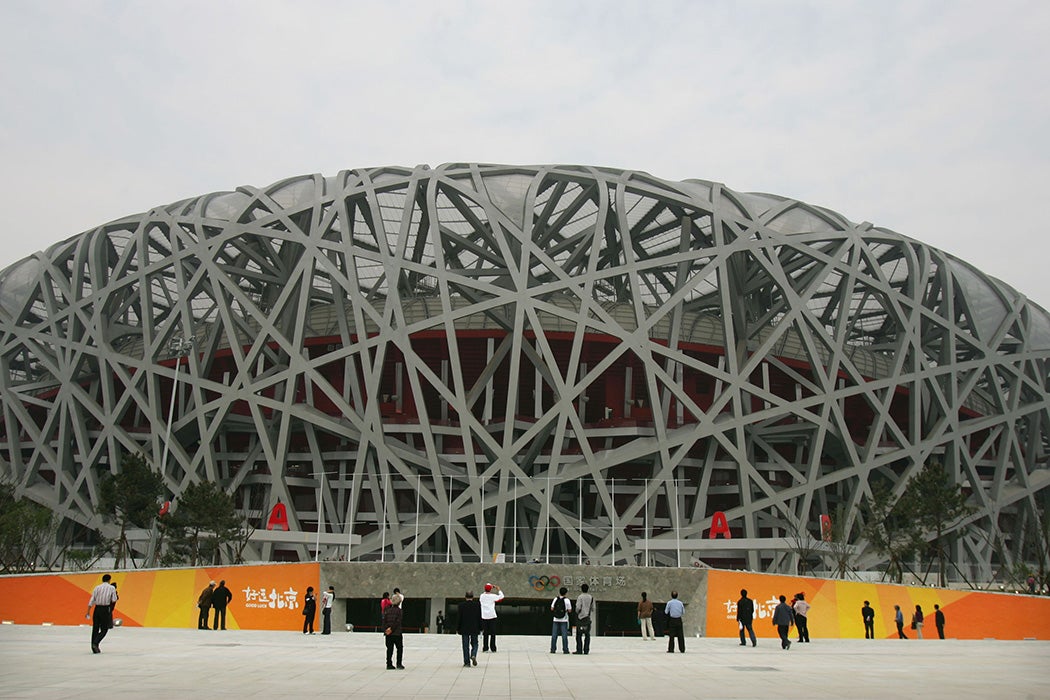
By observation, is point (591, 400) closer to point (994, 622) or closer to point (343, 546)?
point (343, 546)

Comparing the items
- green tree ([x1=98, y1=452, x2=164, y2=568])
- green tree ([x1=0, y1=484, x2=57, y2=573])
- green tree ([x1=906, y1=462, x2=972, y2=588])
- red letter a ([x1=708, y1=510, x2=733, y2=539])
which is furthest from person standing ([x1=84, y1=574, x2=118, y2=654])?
green tree ([x1=906, y1=462, x2=972, y2=588])

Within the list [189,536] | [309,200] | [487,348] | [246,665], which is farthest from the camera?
[487,348]

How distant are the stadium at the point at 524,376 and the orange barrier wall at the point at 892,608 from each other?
382 inches

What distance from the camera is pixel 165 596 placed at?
2852 centimetres

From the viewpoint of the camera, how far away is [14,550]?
42.3 meters

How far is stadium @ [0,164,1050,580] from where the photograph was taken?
139ft

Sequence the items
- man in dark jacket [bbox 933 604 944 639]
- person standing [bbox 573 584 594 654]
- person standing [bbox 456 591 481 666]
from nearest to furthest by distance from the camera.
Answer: person standing [bbox 456 591 481 666] < person standing [bbox 573 584 594 654] < man in dark jacket [bbox 933 604 944 639]

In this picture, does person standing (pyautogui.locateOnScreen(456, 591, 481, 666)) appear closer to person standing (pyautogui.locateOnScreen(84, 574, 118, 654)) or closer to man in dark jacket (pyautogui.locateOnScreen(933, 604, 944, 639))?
person standing (pyautogui.locateOnScreen(84, 574, 118, 654))

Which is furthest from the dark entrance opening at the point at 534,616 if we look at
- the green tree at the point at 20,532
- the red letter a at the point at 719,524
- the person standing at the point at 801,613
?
the green tree at the point at 20,532

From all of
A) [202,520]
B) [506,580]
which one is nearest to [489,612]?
[506,580]

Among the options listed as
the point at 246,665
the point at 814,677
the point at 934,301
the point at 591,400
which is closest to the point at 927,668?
the point at 814,677

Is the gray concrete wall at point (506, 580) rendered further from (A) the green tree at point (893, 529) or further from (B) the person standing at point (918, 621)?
(A) the green tree at point (893, 529)

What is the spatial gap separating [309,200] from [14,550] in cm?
2090

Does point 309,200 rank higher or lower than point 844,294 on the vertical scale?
higher
